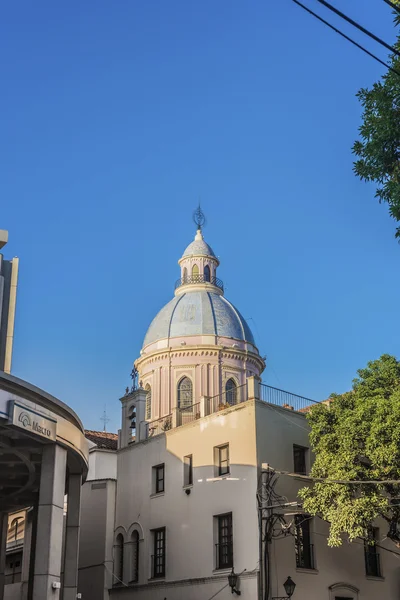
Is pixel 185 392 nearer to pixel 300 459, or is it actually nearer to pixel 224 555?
pixel 300 459

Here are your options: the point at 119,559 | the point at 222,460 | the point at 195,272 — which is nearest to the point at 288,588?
the point at 222,460

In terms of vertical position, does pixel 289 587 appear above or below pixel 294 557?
below

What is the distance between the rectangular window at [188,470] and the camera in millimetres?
31531

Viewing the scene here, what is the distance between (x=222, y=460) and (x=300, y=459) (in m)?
3.03

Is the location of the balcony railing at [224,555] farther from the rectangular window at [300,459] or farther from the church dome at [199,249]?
the church dome at [199,249]

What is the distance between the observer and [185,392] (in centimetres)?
4244

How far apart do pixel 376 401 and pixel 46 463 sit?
41.3 ft

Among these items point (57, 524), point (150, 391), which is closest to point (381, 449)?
point (57, 524)

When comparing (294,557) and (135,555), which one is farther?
(135,555)

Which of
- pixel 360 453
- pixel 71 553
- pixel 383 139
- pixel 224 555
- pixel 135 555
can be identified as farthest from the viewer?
pixel 135 555

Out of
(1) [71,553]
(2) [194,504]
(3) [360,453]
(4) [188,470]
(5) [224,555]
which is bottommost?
(1) [71,553]

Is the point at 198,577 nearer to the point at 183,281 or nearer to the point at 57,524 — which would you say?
the point at 57,524

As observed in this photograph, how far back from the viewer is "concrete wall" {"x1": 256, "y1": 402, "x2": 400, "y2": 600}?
90.6ft

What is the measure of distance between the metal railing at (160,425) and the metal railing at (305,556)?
924cm
